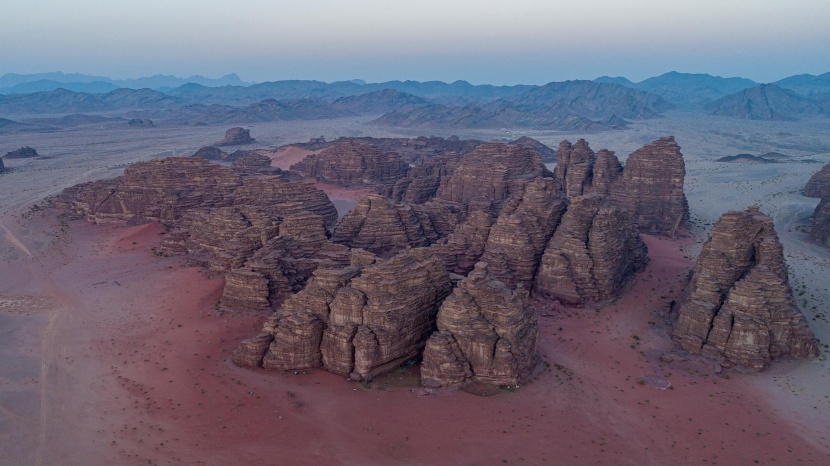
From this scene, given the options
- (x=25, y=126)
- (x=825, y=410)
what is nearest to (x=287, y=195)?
(x=825, y=410)

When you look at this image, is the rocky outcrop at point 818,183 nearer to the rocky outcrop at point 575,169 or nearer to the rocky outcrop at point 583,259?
the rocky outcrop at point 575,169

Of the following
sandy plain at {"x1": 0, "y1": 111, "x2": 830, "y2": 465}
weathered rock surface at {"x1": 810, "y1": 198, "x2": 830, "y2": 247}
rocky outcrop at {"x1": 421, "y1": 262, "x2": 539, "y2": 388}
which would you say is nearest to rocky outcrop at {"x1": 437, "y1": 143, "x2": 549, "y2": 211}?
sandy plain at {"x1": 0, "y1": 111, "x2": 830, "y2": 465}

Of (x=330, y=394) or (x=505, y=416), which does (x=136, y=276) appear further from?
(x=505, y=416)

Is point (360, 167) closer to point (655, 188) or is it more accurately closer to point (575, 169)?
point (575, 169)

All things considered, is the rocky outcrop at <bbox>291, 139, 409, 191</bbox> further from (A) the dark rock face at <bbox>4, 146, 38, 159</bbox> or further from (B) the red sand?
(A) the dark rock face at <bbox>4, 146, 38, 159</bbox>

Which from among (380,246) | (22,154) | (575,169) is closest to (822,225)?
(575,169)
